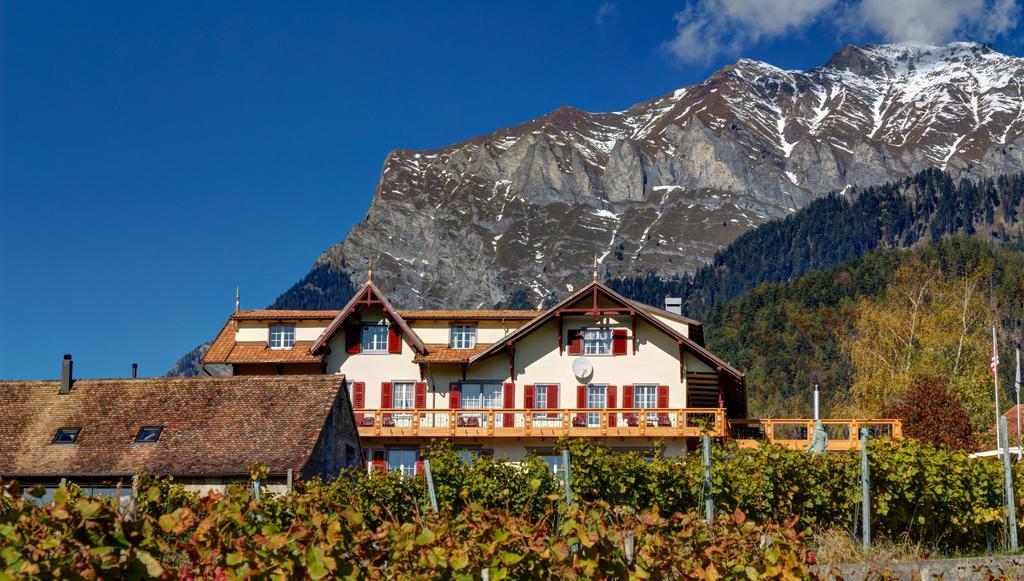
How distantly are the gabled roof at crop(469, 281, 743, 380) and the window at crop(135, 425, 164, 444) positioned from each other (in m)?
14.9

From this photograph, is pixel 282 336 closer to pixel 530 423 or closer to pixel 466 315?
pixel 466 315

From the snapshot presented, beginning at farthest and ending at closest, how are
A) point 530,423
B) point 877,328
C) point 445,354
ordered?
point 877,328 < point 445,354 < point 530,423

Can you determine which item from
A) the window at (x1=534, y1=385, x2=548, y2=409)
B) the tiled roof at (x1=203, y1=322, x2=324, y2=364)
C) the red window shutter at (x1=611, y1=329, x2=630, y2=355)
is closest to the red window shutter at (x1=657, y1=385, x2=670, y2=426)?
the red window shutter at (x1=611, y1=329, x2=630, y2=355)

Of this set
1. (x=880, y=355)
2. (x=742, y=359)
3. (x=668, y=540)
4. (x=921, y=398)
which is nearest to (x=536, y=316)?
(x=921, y=398)

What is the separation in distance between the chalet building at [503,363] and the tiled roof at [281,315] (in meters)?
0.23

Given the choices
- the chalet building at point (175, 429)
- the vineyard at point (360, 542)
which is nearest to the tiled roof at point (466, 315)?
the chalet building at point (175, 429)

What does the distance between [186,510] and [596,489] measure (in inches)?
671

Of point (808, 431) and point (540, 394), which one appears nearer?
point (808, 431)

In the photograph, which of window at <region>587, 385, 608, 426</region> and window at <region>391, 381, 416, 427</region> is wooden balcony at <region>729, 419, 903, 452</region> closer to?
window at <region>587, 385, 608, 426</region>

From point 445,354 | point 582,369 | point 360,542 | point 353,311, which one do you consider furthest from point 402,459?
point 360,542

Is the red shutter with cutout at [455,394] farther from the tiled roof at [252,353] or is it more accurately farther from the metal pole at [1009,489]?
the metal pole at [1009,489]

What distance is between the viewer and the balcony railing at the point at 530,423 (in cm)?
4500

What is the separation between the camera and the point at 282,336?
50.9 meters

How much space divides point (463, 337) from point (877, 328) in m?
26.3
